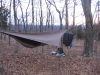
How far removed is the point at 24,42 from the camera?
601cm

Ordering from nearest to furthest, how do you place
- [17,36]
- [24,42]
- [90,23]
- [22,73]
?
[22,73] → [17,36] → [24,42] → [90,23]

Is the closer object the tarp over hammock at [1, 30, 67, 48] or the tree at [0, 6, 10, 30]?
the tarp over hammock at [1, 30, 67, 48]

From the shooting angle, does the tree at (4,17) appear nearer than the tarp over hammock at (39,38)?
No

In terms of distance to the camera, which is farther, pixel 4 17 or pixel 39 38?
pixel 4 17

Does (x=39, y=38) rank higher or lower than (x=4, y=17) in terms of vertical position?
lower

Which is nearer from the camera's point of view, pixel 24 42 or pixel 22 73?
pixel 22 73

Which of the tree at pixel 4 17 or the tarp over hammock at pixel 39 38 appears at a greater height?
the tree at pixel 4 17

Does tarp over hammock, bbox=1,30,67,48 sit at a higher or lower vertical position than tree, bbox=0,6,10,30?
lower

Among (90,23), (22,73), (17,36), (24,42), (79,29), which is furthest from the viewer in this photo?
(79,29)

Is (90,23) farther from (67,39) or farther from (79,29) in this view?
(79,29)

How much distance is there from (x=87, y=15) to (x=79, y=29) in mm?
12393

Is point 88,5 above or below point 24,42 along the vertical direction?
above

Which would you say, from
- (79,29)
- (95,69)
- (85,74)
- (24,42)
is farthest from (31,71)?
(79,29)

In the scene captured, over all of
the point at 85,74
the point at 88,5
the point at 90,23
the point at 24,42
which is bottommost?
the point at 85,74
